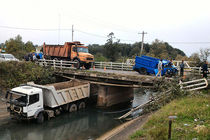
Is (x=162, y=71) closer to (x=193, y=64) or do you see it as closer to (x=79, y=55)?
(x=193, y=64)

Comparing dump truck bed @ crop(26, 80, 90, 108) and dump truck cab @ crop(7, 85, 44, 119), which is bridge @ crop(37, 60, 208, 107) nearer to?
dump truck bed @ crop(26, 80, 90, 108)

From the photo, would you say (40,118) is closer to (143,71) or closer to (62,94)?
(62,94)

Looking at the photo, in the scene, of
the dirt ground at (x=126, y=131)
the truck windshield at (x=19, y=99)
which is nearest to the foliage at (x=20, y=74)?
the truck windshield at (x=19, y=99)

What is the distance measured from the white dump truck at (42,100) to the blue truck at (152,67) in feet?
18.7

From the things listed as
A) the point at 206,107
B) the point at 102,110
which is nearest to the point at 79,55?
the point at 102,110

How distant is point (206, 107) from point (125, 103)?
12.5 metres

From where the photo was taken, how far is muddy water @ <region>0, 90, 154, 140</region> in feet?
33.3

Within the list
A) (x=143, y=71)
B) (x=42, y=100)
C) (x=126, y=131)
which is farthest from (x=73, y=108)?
(x=143, y=71)

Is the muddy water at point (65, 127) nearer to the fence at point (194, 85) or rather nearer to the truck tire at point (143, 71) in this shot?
the truck tire at point (143, 71)

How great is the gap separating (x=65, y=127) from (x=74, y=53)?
30.0ft

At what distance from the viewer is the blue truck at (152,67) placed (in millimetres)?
14750

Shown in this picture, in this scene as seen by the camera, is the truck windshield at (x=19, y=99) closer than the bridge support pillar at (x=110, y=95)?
Yes

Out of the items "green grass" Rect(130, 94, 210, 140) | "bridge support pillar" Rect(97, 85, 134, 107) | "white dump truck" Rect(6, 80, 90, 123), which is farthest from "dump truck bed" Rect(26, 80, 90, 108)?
"green grass" Rect(130, 94, 210, 140)

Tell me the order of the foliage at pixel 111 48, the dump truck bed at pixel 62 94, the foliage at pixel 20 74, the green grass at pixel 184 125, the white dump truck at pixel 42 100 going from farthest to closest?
the foliage at pixel 111 48
the foliage at pixel 20 74
the dump truck bed at pixel 62 94
the white dump truck at pixel 42 100
the green grass at pixel 184 125
